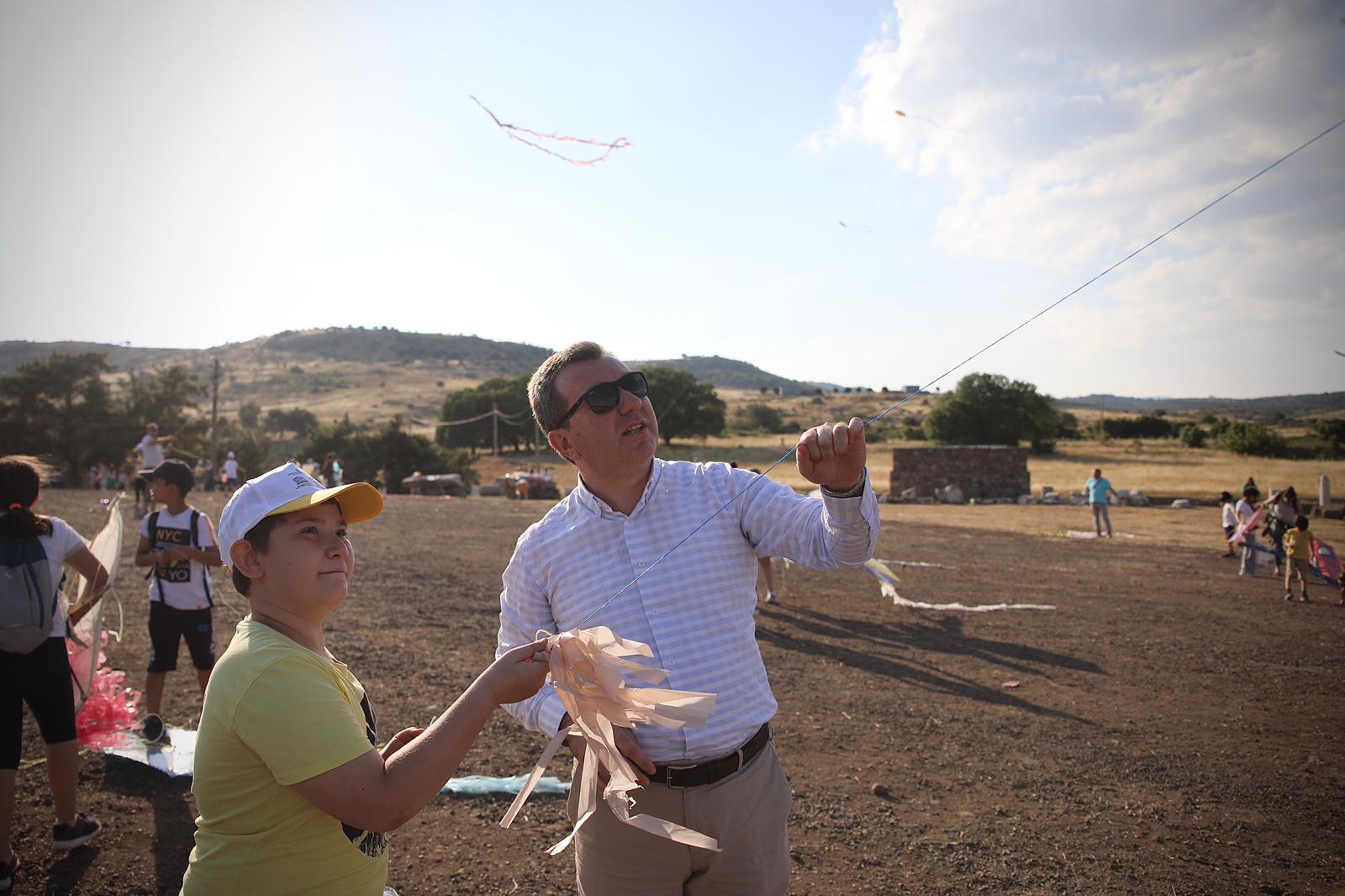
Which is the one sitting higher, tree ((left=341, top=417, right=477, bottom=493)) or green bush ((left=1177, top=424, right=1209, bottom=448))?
green bush ((left=1177, top=424, right=1209, bottom=448))

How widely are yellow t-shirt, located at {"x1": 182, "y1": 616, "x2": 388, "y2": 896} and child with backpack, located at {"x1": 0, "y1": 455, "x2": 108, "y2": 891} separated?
2943 mm

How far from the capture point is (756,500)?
8.46 feet

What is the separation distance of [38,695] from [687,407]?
164 ft

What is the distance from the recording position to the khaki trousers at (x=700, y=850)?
2.21 meters

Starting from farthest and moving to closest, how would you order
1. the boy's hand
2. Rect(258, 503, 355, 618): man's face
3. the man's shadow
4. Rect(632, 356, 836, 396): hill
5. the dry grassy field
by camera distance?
Rect(632, 356, 836, 396): hill → the dry grassy field → the man's shadow → Rect(258, 503, 355, 618): man's face → the boy's hand

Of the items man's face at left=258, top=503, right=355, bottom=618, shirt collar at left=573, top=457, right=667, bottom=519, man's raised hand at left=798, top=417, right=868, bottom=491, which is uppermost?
man's raised hand at left=798, top=417, right=868, bottom=491

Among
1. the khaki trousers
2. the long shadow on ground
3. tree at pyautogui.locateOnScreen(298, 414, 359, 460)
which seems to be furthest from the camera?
tree at pyautogui.locateOnScreen(298, 414, 359, 460)

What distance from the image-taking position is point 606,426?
97.2 inches

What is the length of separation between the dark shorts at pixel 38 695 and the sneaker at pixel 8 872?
18.4 inches

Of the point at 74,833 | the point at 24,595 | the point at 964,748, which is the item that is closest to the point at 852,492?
the point at 24,595

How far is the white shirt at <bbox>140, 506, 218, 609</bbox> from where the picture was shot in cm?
546

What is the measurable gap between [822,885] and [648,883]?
7.49 feet

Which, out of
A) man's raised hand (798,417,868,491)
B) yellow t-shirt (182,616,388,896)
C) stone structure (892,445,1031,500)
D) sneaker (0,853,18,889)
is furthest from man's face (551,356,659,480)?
stone structure (892,445,1031,500)

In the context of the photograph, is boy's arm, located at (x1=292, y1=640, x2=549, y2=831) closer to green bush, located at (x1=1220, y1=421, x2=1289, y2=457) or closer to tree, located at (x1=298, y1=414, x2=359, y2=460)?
tree, located at (x1=298, y1=414, x2=359, y2=460)
